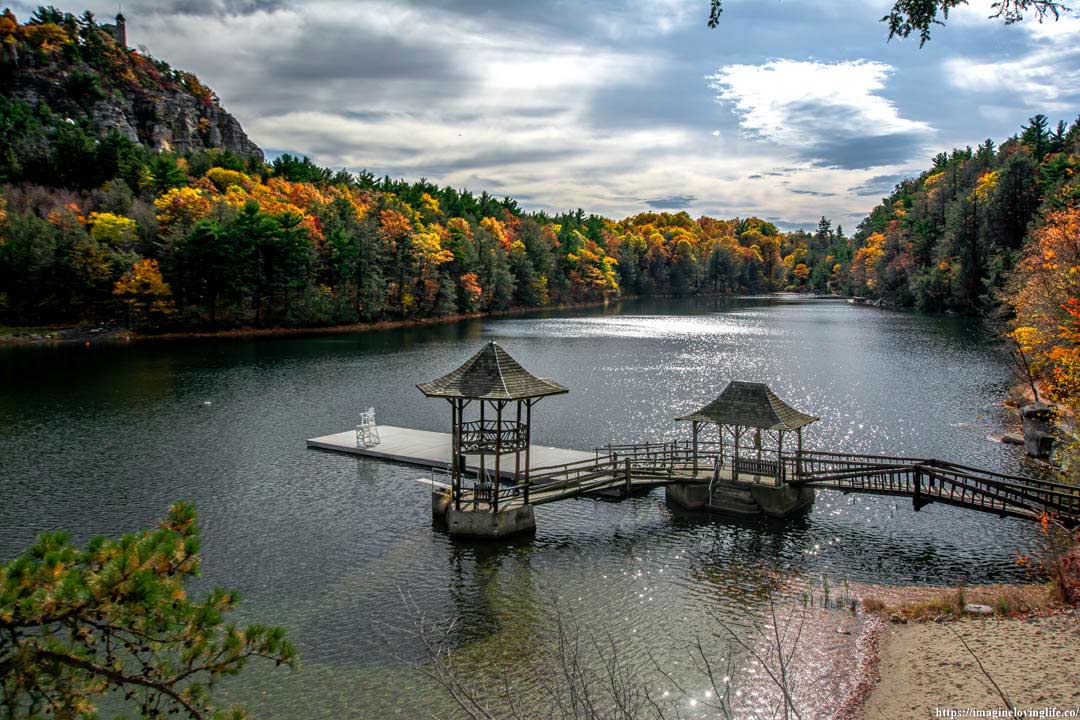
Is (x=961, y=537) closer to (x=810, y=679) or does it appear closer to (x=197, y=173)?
(x=810, y=679)

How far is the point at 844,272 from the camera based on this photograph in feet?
516

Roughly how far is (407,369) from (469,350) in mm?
11578

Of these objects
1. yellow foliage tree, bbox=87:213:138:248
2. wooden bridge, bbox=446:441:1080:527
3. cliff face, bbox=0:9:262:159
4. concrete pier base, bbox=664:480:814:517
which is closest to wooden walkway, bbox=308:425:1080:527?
wooden bridge, bbox=446:441:1080:527

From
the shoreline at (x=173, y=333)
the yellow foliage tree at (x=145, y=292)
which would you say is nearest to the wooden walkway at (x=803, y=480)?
the shoreline at (x=173, y=333)

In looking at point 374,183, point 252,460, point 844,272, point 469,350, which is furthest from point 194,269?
point 844,272

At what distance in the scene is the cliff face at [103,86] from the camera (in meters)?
106

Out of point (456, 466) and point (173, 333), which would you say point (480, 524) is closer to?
point (456, 466)

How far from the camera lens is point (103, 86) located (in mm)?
114625

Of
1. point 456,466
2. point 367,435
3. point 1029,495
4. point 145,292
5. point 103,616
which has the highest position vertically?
point 145,292

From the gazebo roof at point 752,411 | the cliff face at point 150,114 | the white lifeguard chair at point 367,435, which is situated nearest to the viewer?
the gazebo roof at point 752,411


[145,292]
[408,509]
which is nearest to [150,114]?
[145,292]

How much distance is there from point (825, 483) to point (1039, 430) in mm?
12311

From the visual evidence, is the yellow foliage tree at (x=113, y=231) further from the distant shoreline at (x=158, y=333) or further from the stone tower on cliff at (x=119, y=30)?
the stone tower on cliff at (x=119, y=30)

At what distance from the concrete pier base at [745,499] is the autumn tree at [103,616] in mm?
17455
